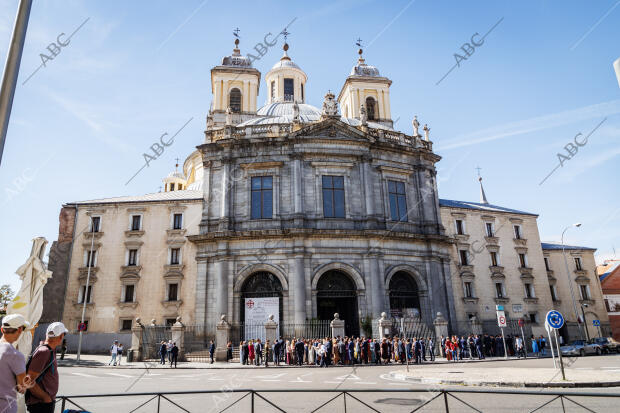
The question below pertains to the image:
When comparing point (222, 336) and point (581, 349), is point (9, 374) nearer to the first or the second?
point (222, 336)

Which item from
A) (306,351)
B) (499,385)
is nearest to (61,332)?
(499,385)

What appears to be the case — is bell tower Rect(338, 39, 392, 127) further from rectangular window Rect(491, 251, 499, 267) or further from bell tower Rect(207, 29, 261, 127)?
rectangular window Rect(491, 251, 499, 267)

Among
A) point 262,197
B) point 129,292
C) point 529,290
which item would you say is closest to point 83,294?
point 129,292

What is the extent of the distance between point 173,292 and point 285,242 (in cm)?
988

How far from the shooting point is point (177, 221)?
3266cm

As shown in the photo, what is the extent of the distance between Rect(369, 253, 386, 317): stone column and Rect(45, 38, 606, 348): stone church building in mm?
81

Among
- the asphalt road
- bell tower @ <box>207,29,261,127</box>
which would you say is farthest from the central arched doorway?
bell tower @ <box>207,29,261,127</box>

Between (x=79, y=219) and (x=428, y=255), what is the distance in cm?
2787

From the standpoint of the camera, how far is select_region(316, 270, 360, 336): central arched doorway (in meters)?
28.3

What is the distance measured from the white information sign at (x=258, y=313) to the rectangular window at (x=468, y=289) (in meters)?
17.4

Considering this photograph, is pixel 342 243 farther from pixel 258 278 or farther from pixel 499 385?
pixel 499 385

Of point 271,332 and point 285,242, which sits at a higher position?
point 285,242

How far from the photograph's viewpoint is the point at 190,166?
50781 millimetres

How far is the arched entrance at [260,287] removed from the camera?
28.0m
